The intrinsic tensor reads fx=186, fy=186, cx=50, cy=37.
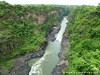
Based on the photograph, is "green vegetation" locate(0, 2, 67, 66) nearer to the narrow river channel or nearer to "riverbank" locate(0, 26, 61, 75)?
"riverbank" locate(0, 26, 61, 75)

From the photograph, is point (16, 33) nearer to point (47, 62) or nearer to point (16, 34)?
point (16, 34)

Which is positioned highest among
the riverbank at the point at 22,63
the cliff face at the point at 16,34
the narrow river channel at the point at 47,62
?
the cliff face at the point at 16,34

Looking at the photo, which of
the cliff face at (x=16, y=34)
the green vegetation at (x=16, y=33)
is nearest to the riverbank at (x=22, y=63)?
the cliff face at (x=16, y=34)

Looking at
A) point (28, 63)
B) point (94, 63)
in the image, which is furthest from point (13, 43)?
point (94, 63)

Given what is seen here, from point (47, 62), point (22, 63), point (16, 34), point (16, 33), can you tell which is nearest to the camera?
point (22, 63)

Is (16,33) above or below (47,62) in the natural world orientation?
above

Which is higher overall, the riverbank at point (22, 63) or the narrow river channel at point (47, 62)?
the riverbank at point (22, 63)

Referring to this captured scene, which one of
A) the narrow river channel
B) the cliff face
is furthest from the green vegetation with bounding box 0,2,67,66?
the narrow river channel

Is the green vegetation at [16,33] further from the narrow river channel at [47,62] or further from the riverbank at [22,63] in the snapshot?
the narrow river channel at [47,62]

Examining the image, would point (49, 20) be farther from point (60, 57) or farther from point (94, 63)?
point (94, 63)

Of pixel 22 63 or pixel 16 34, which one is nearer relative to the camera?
pixel 22 63

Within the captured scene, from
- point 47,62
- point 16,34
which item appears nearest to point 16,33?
point 16,34
